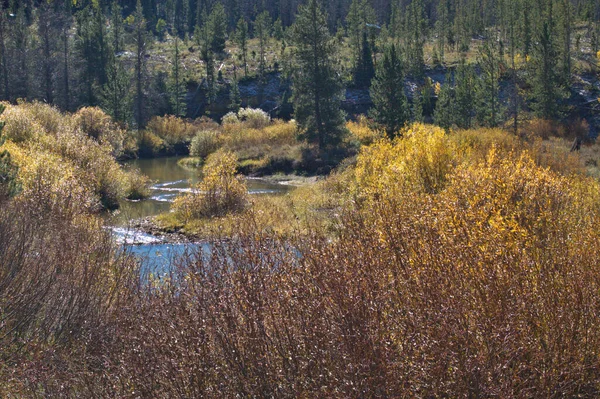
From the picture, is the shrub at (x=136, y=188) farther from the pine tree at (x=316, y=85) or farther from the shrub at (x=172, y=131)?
the shrub at (x=172, y=131)

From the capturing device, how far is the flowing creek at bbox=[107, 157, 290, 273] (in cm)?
2328

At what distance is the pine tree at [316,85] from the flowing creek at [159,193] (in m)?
7.27

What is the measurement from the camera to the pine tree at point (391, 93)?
46.7m

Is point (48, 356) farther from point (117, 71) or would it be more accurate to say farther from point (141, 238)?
point (117, 71)

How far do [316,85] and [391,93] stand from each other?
5.86 metres

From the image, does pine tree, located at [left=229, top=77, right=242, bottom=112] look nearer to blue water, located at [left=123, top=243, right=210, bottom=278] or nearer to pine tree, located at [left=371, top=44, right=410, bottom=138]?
pine tree, located at [left=371, top=44, right=410, bottom=138]

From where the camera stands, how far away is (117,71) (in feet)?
208

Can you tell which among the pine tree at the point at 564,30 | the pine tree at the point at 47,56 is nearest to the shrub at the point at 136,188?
the pine tree at the point at 47,56

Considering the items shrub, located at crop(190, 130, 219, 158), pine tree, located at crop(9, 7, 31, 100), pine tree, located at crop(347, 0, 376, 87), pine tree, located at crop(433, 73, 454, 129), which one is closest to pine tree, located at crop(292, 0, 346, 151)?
shrub, located at crop(190, 130, 219, 158)

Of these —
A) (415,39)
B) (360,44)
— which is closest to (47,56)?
(360,44)

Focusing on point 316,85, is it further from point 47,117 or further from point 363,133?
point 47,117

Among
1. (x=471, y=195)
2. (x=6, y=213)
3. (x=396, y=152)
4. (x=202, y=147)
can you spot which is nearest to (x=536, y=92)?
(x=202, y=147)

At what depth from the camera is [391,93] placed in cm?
4666

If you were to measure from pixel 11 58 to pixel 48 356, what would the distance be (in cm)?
6649
